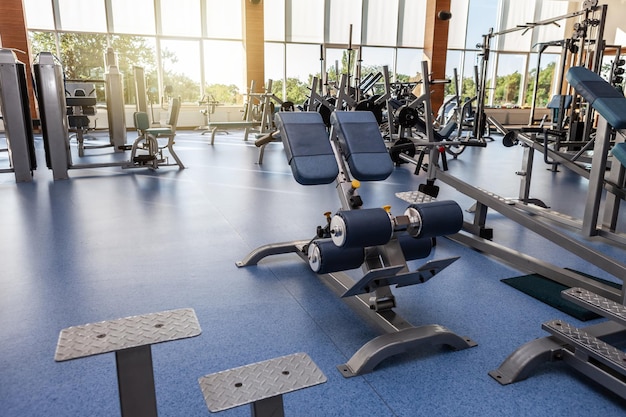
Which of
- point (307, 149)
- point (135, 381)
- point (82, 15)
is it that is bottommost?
point (135, 381)

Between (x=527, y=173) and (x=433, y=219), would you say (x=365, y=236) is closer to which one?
(x=433, y=219)

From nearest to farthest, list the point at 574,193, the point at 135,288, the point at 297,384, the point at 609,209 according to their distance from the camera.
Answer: the point at 297,384 < the point at 135,288 < the point at 609,209 < the point at 574,193

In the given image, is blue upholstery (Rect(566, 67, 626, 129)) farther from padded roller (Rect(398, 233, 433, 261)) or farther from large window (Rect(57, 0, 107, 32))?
large window (Rect(57, 0, 107, 32))

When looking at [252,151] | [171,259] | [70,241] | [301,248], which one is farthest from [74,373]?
[252,151]

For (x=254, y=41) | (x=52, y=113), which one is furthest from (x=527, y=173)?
(x=254, y=41)

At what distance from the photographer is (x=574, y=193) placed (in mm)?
4426

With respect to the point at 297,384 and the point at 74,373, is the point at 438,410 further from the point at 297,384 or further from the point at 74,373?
the point at 74,373

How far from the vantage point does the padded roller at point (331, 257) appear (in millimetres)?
1833

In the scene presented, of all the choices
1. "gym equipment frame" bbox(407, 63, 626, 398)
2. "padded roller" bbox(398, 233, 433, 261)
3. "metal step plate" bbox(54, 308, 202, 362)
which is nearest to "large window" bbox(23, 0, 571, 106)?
"gym equipment frame" bbox(407, 63, 626, 398)

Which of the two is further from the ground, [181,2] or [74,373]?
[181,2]

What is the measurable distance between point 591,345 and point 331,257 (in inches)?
36.7

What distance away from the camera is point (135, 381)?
2.97ft

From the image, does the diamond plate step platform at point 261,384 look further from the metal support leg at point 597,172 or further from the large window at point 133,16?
the large window at point 133,16

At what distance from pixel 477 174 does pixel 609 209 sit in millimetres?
2394
